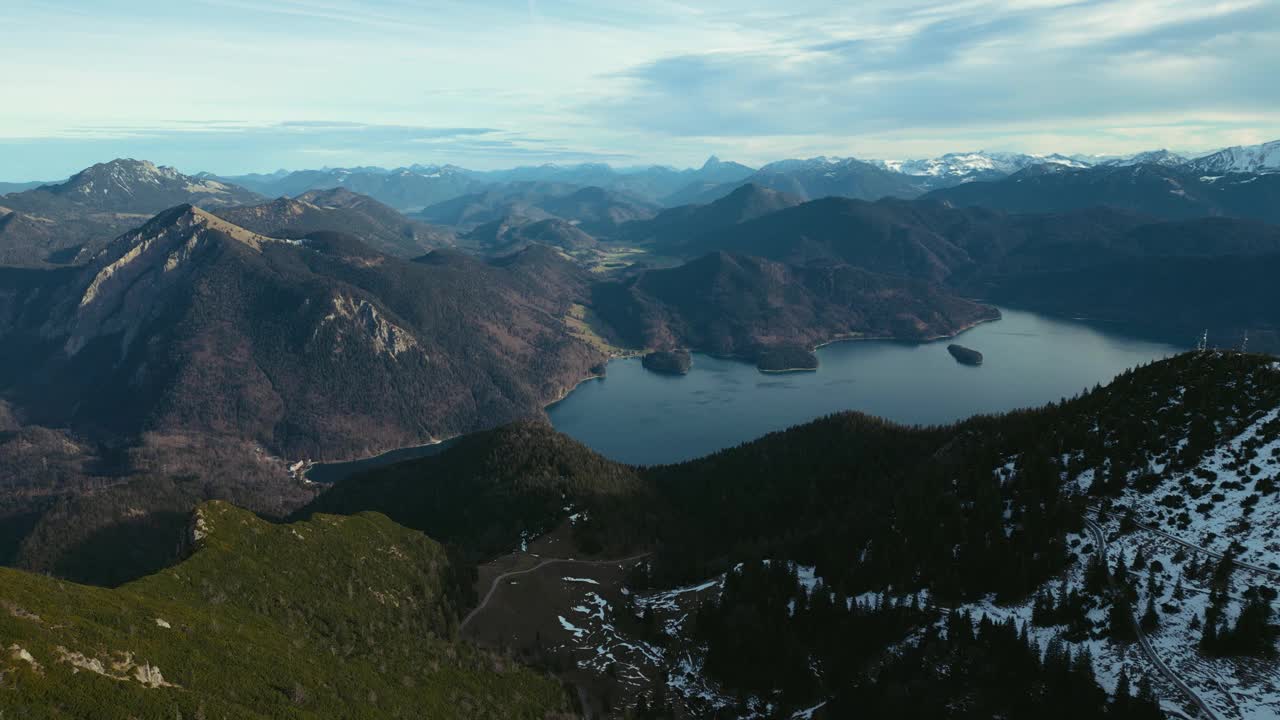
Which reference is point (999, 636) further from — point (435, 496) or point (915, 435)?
point (435, 496)

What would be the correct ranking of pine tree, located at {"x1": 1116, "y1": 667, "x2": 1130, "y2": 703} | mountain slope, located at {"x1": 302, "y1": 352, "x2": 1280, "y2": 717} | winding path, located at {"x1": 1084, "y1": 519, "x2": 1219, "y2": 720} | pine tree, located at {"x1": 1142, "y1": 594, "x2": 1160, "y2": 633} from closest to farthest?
winding path, located at {"x1": 1084, "y1": 519, "x2": 1219, "y2": 720}, pine tree, located at {"x1": 1116, "y1": 667, "x2": 1130, "y2": 703}, mountain slope, located at {"x1": 302, "y1": 352, "x2": 1280, "y2": 717}, pine tree, located at {"x1": 1142, "y1": 594, "x2": 1160, "y2": 633}

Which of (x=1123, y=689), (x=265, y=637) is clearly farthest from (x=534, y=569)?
(x=1123, y=689)

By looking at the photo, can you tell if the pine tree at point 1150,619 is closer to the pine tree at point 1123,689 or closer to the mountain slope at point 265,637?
the pine tree at point 1123,689

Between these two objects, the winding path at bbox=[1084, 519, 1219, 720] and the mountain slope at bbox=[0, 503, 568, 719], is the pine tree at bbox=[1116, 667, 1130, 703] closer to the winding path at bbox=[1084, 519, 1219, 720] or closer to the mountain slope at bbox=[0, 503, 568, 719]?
the winding path at bbox=[1084, 519, 1219, 720]

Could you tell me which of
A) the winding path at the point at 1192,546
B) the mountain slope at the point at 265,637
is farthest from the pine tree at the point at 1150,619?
the mountain slope at the point at 265,637

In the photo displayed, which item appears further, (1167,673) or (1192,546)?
(1192,546)

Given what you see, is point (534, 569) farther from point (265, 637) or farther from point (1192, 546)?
point (1192, 546)

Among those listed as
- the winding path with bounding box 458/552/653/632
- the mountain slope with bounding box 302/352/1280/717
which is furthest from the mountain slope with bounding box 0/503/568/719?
the mountain slope with bounding box 302/352/1280/717

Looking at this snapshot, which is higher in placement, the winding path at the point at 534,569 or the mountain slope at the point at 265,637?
the mountain slope at the point at 265,637

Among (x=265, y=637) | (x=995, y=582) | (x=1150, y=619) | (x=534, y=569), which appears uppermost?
(x=1150, y=619)
